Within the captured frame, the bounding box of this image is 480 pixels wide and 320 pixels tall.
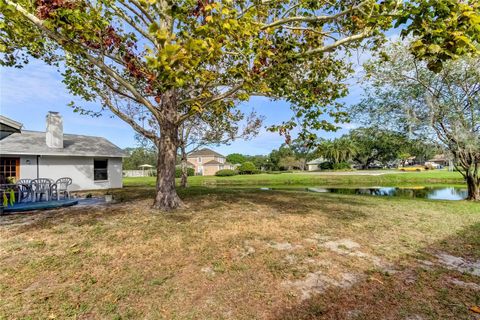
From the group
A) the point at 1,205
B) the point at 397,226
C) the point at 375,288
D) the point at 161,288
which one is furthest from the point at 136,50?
the point at 397,226

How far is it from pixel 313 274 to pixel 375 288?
0.85 m

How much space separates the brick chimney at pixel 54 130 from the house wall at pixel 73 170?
87 centimetres

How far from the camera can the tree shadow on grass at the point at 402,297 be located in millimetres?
3072

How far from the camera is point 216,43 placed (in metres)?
3.53

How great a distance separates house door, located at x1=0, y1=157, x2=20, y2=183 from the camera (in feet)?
45.4

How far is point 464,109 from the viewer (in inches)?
474

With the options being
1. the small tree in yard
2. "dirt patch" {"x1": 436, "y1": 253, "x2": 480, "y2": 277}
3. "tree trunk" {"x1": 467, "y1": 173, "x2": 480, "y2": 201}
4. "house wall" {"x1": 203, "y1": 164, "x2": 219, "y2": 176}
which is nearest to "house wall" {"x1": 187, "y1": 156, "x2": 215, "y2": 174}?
"house wall" {"x1": 203, "y1": 164, "x2": 219, "y2": 176}

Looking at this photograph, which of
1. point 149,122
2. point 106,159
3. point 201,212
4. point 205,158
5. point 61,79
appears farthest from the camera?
point 205,158

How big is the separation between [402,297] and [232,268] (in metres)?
2.37

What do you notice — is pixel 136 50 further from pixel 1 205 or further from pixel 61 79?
pixel 1 205

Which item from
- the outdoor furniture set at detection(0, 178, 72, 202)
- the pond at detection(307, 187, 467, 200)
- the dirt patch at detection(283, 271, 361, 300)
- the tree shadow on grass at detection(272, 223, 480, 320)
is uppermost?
the outdoor furniture set at detection(0, 178, 72, 202)

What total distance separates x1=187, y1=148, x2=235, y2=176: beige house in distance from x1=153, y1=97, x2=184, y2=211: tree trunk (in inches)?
2053

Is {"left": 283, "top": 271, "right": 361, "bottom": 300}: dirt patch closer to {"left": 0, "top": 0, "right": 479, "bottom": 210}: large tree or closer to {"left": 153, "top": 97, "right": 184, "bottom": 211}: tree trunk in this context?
{"left": 0, "top": 0, "right": 479, "bottom": 210}: large tree

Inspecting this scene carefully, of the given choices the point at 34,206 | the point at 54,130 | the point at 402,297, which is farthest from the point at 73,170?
the point at 402,297
